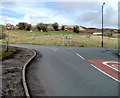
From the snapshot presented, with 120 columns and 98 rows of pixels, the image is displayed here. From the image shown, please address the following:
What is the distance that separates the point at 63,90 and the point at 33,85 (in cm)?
133

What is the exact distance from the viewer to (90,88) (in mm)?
5859

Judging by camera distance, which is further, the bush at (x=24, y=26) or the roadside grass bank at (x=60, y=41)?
the bush at (x=24, y=26)

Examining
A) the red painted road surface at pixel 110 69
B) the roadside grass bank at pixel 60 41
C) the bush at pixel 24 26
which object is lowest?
the red painted road surface at pixel 110 69

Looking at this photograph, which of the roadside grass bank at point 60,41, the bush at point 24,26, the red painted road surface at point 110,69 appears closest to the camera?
the red painted road surface at point 110,69

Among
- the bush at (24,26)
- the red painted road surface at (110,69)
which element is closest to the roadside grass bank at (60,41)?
the red painted road surface at (110,69)

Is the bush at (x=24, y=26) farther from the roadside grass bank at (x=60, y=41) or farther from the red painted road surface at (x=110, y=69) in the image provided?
the red painted road surface at (x=110, y=69)

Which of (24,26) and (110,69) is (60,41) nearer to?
(110,69)

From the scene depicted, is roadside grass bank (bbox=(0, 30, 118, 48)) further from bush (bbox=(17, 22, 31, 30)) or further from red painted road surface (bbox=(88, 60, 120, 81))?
bush (bbox=(17, 22, 31, 30))

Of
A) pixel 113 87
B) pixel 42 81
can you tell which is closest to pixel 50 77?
pixel 42 81

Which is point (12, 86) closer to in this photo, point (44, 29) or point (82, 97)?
point (82, 97)

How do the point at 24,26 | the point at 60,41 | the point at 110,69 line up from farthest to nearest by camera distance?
1. the point at 24,26
2. the point at 60,41
3. the point at 110,69

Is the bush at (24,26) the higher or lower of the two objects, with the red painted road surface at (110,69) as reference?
higher

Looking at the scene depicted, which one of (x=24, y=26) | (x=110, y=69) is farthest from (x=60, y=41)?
(x=24, y=26)

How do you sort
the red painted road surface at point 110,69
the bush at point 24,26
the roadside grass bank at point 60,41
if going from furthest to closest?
the bush at point 24,26
the roadside grass bank at point 60,41
the red painted road surface at point 110,69
